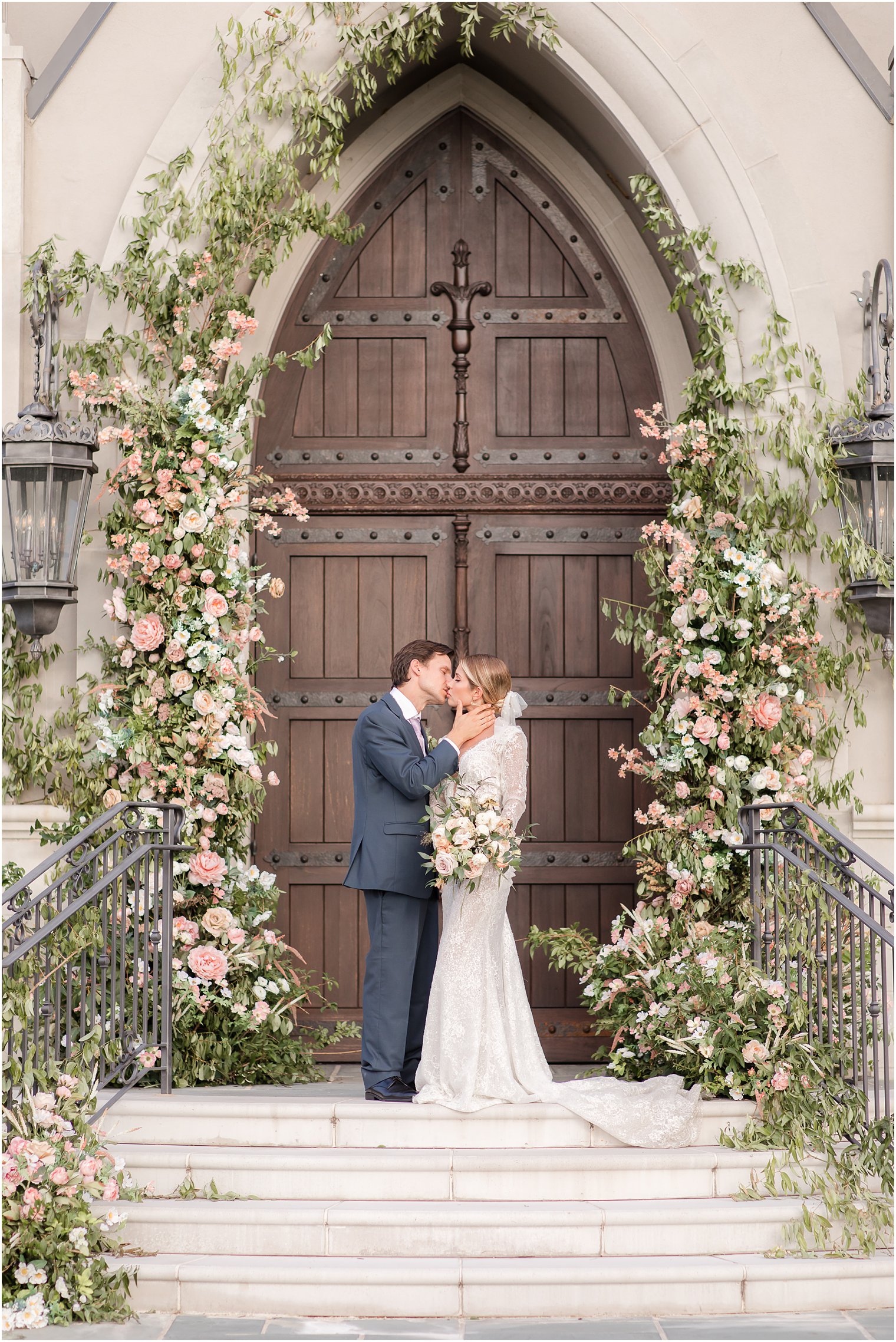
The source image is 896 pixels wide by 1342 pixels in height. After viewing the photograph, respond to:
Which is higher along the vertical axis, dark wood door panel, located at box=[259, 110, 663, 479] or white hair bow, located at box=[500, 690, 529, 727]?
dark wood door panel, located at box=[259, 110, 663, 479]

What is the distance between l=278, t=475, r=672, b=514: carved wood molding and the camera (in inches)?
264

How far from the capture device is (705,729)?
227 inches

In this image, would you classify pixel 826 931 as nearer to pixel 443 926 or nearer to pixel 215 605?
pixel 443 926

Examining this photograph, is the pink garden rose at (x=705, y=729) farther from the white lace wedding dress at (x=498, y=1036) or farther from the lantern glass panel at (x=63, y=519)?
the lantern glass panel at (x=63, y=519)

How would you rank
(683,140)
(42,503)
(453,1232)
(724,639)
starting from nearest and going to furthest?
1. (453,1232)
2. (42,503)
3. (724,639)
4. (683,140)

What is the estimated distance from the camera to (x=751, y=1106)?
4871 mm

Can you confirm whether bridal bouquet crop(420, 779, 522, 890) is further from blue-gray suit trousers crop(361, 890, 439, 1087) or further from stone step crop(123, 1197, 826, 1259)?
stone step crop(123, 1197, 826, 1259)

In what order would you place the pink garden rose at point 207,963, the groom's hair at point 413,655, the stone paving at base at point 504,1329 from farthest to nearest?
the pink garden rose at point 207,963 → the groom's hair at point 413,655 → the stone paving at base at point 504,1329

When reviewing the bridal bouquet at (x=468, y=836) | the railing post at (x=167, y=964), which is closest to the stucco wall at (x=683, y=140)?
the railing post at (x=167, y=964)

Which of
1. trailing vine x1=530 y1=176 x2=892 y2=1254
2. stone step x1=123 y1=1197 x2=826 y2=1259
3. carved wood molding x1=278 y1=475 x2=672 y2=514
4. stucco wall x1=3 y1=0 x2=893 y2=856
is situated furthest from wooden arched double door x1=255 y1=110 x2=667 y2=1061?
stone step x1=123 y1=1197 x2=826 y2=1259

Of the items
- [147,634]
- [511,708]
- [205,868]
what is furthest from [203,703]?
[511,708]

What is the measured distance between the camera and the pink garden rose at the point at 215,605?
577 cm

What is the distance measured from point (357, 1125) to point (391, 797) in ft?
4.06

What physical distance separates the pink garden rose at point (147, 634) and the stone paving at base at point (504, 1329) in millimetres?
2686
